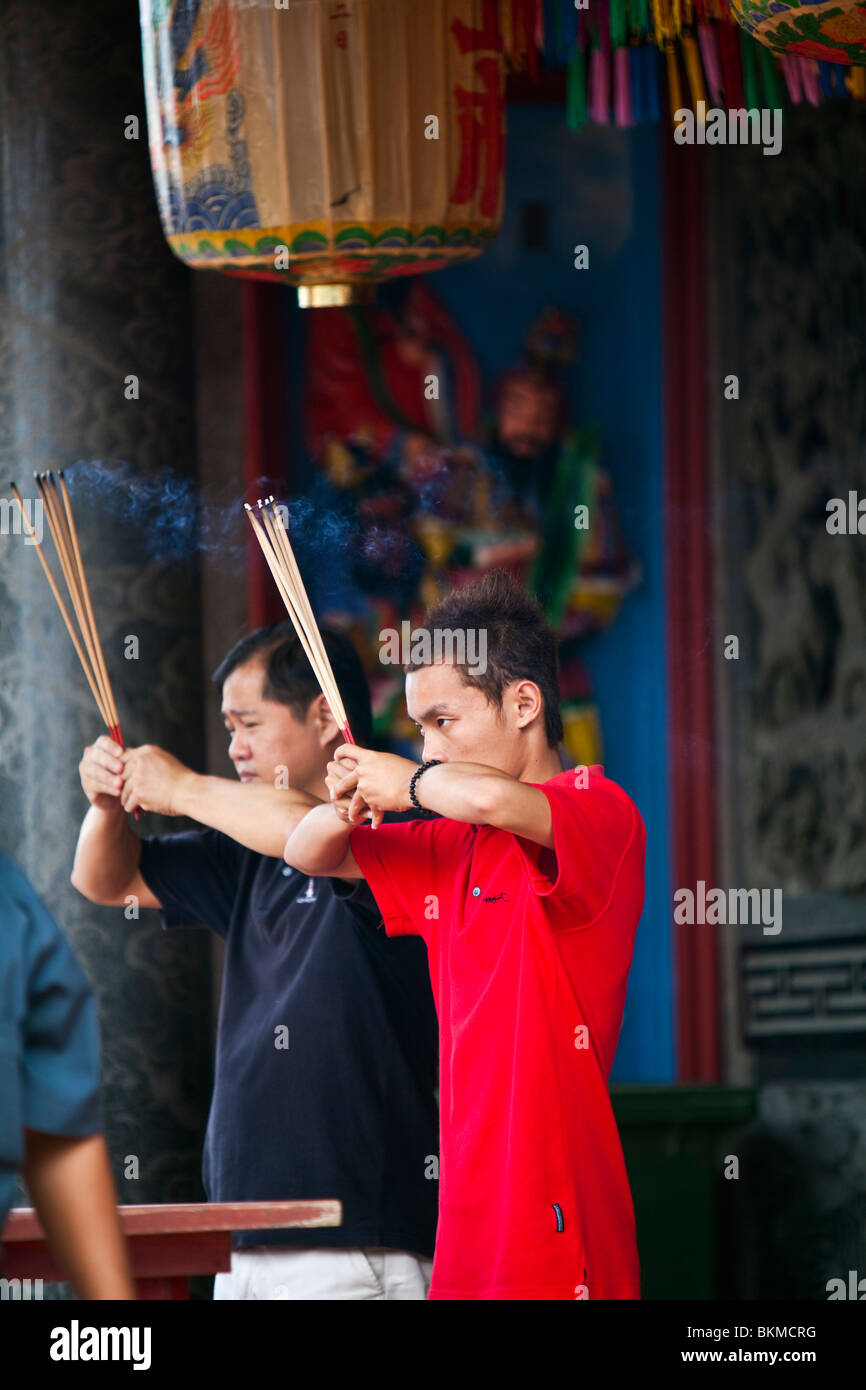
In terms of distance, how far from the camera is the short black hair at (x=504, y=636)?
2.25 meters

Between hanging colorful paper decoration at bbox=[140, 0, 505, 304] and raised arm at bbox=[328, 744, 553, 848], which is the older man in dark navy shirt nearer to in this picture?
raised arm at bbox=[328, 744, 553, 848]

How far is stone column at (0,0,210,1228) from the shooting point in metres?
3.20

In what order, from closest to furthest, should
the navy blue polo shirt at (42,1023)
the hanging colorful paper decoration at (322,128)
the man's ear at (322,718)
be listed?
the navy blue polo shirt at (42,1023) < the hanging colorful paper decoration at (322,128) < the man's ear at (322,718)

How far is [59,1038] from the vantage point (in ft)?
4.57

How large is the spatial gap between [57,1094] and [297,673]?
1231mm

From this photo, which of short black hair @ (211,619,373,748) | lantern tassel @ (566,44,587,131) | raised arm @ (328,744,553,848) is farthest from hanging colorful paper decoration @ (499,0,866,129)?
raised arm @ (328,744,553,848)

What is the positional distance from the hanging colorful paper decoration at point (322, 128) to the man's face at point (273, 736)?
0.56m

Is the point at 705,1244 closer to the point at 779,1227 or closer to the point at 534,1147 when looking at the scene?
the point at 779,1227

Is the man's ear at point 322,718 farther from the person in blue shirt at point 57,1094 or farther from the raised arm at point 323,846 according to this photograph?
the person in blue shirt at point 57,1094

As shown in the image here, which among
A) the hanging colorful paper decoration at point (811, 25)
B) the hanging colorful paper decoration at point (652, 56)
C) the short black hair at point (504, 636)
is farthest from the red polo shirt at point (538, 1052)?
the hanging colorful paper decoration at point (652, 56)

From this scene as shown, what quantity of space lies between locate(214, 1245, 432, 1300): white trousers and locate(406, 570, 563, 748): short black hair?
0.64 m

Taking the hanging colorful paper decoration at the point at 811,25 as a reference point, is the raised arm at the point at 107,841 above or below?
below

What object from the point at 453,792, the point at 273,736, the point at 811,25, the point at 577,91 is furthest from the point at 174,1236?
the point at 577,91

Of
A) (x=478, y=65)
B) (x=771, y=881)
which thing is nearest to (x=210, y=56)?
(x=478, y=65)
